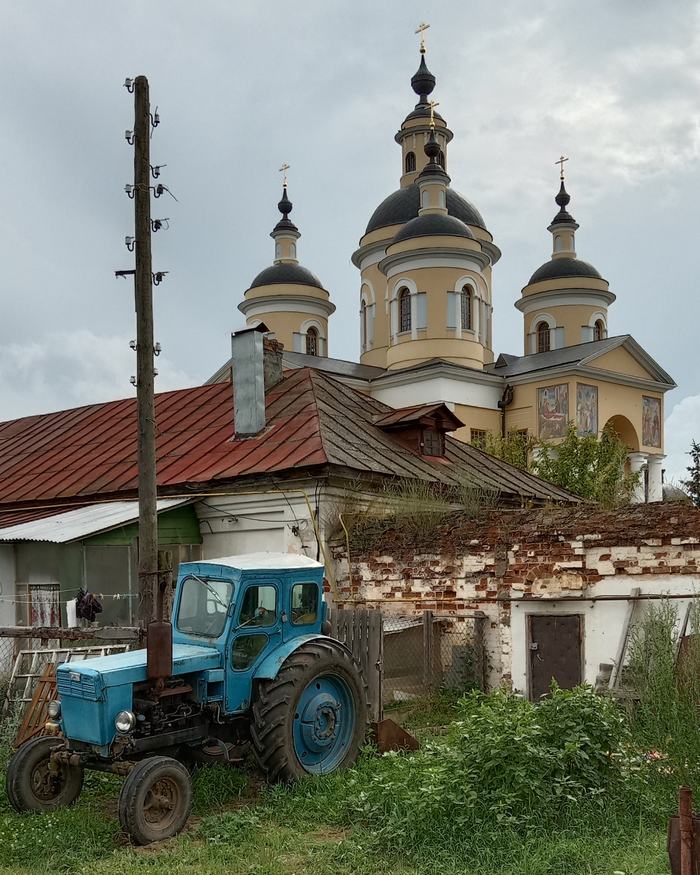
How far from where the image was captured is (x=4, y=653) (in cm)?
1245

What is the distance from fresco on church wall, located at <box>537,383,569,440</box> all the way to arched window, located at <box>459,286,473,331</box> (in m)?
3.98

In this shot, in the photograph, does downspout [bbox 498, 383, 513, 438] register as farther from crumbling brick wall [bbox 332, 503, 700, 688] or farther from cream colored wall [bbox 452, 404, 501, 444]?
crumbling brick wall [bbox 332, 503, 700, 688]

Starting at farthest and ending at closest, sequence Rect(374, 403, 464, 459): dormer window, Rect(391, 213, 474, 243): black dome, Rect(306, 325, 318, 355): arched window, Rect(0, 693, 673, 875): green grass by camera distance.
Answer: Rect(306, 325, 318, 355): arched window < Rect(391, 213, 474, 243): black dome < Rect(374, 403, 464, 459): dormer window < Rect(0, 693, 673, 875): green grass

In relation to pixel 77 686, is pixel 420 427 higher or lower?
higher

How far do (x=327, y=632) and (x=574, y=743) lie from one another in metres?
2.80

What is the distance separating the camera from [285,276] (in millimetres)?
44969

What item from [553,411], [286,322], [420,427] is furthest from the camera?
[286,322]

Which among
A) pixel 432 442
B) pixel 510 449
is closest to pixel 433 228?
pixel 510 449

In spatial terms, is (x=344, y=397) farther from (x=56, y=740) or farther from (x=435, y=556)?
(x=56, y=740)

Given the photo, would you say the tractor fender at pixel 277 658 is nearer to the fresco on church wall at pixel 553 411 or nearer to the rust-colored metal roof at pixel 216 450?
the rust-colored metal roof at pixel 216 450

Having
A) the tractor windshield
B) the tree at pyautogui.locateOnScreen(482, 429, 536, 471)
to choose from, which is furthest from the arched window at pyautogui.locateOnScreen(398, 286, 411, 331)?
the tractor windshield

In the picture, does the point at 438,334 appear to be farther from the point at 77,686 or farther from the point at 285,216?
the point at 77,686

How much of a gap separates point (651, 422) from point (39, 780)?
3562cm

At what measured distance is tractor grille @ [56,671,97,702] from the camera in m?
Answer: 6.86
